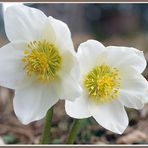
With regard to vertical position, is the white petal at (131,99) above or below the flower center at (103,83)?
below

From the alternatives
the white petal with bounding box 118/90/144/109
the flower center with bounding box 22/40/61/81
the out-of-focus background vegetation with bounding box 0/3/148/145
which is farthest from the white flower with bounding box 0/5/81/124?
the out-of-focus background vegetation with bounding box 0/3/148/145

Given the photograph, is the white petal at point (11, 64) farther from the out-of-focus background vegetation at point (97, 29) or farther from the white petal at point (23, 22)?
the out-of-focus background vegetation at point (97, 29)

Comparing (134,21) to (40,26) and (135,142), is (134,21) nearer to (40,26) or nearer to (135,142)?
(135,142)

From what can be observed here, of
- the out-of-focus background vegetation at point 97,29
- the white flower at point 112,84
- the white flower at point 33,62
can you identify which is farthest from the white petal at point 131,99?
the out-of-focus background vegetation at point 97,29

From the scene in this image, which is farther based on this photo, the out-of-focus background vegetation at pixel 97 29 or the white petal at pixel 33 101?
the out-of-focus background vegetation at pixel 97 29

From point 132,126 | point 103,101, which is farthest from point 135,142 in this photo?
point 103,101
